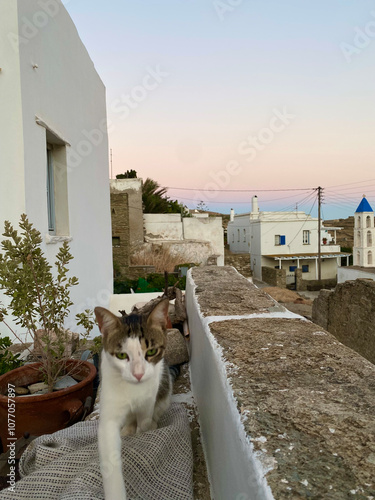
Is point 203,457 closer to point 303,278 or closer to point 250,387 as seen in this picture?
point 250,387

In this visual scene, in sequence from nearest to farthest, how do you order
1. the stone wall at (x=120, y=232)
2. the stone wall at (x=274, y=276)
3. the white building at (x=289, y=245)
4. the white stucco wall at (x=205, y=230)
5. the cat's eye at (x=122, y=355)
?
the cat's eye at (x=122, y=355) → the stone wall at (x=120, y=232) → the white stucco wall at (x=205, y=230) → the stone wall at (x=274, y=276) → the white building at (x=289, y=245)

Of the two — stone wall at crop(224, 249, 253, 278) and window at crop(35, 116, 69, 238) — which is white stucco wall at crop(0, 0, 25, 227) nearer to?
window at crop(35, 116, 69, 238)

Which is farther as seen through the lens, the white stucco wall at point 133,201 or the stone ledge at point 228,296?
the white stucco wall at point 133,201

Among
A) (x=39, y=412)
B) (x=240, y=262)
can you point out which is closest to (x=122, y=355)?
(x=39, y=412)

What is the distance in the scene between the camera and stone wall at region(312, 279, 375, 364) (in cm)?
568

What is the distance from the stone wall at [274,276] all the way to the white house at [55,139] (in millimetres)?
19662

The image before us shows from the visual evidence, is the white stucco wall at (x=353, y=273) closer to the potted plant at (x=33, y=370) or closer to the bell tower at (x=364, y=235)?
the bell tower at (x=364, y=235)

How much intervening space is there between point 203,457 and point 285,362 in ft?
1.93

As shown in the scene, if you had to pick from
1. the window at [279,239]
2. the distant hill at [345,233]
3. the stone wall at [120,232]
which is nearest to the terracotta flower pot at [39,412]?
the stone wall at [120,232]

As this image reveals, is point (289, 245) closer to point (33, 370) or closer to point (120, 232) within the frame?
point (120, 232)

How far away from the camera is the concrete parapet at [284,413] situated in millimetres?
651

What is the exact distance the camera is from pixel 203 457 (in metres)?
1.44

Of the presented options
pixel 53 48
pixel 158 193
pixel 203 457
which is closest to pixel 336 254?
pixel 158 193

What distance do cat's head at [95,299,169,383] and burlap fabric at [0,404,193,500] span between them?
0.24 m
